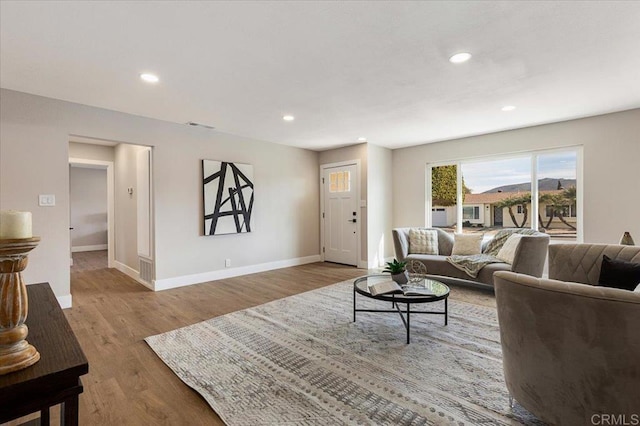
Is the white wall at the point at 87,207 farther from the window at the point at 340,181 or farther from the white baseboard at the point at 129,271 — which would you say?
the window at the point at 340,181

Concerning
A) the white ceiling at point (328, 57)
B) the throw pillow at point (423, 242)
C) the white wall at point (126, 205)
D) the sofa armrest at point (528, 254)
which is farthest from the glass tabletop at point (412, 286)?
the white wall at point (126, 205)

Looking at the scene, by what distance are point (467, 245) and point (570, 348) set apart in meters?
3.42

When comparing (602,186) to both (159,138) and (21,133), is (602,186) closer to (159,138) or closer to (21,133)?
(159,138)

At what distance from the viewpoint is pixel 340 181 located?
20.6 ft

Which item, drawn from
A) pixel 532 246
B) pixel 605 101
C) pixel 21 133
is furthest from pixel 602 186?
pixel 21 133

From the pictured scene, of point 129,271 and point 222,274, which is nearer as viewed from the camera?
point 222,274

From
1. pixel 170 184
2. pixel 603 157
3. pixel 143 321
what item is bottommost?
pixel 143 321

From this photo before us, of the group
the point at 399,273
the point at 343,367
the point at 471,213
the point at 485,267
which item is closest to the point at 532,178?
the point at 471,213

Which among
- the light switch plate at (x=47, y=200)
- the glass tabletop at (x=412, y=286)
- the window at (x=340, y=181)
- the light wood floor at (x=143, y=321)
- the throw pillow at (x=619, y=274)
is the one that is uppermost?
the window at (x=340, y=181)

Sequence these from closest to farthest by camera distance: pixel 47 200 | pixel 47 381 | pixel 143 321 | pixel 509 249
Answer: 1. pixel 47 381
2. pixel 143 321
3. pixel 47 200
4. pixel 509 249

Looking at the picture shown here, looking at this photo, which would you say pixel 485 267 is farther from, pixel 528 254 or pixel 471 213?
pixel 471 213

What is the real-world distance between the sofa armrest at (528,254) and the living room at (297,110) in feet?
3.78

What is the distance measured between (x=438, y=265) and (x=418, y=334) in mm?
Answer: 1922

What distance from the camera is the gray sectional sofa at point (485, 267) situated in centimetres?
375
